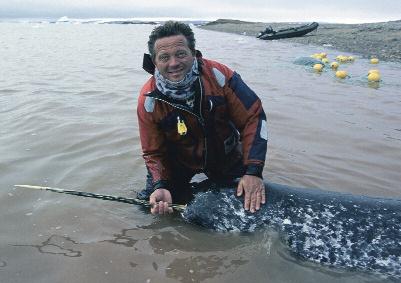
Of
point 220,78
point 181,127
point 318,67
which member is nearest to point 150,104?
point 181,127

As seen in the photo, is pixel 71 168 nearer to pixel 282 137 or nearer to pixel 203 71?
pixel 203 71

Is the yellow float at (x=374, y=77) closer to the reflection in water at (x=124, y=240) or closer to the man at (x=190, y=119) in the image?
the man at (x=190, y=119)

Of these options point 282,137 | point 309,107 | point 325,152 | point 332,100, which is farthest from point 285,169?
point 332,100

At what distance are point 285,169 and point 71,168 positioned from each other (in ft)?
8.88

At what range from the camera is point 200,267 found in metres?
3.48

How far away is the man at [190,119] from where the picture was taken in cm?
385

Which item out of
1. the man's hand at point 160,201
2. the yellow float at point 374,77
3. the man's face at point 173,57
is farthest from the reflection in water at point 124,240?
the yellow float at point 374,77

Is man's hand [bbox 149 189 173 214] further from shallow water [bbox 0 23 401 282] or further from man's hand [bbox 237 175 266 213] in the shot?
man's hand [bbox 237 175 266 213]

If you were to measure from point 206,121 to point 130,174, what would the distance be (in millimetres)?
1818

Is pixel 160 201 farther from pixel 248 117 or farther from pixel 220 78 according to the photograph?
pixel 220 78

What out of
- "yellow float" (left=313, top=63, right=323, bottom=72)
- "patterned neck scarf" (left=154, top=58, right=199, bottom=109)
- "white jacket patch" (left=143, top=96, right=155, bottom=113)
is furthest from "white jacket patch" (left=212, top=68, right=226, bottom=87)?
"yellow float" (left=313, top=63, right=323, bottom=72)

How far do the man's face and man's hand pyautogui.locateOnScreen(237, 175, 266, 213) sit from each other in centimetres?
105

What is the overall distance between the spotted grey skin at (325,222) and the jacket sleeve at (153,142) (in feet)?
1.82

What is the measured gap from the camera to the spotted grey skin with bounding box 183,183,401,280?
344cm
